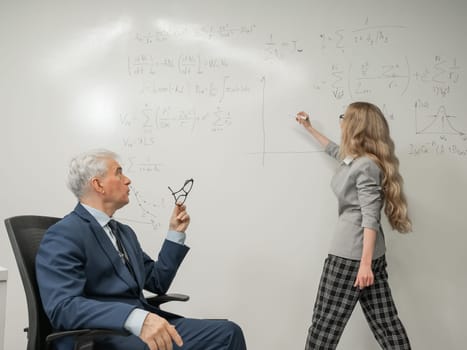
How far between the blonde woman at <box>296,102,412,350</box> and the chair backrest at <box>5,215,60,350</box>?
3.78 ft

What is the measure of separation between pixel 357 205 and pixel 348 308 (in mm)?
438

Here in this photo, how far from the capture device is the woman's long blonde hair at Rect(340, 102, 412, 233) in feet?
6.96

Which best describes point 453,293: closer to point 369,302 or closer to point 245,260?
point 369,302

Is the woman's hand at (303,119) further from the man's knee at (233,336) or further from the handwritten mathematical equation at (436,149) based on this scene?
the man's knee at (233,336)

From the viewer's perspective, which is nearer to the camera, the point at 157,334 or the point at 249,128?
the point at 157,334

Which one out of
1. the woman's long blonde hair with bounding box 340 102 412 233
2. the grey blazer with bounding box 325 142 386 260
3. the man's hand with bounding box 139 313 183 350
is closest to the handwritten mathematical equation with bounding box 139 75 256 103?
the woman's long blonde hair with bounding box 340 102 412 233

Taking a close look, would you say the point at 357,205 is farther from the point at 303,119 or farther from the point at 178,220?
the point at 178,220

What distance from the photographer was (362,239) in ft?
6.82

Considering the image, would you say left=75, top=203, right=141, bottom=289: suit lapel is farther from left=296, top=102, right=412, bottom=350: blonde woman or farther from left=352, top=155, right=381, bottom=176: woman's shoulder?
left=352, top=155, right=381, bottom=176: woman's shoulder

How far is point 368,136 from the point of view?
2.16m

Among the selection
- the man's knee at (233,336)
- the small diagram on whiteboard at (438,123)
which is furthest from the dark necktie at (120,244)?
the small diagram on whiteboard at (438,123)

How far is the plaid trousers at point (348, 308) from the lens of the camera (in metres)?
2.08

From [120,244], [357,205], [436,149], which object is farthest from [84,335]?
[436,149]

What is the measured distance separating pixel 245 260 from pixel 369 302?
680 mm
